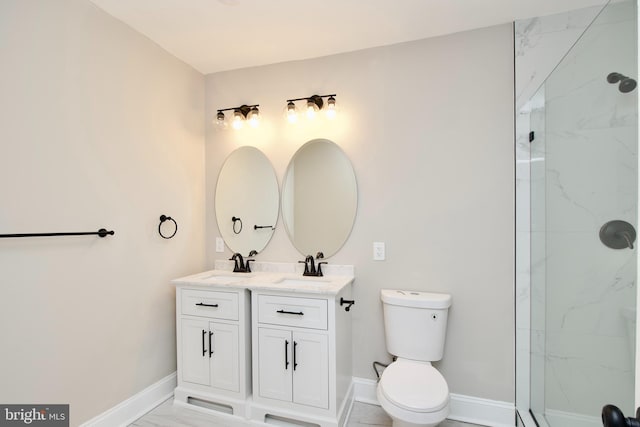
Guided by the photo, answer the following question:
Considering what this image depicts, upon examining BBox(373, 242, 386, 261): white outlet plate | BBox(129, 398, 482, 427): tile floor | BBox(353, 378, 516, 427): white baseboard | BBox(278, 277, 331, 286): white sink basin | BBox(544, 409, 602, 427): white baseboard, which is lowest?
BBox(129, 398, 482, 427): tile floor

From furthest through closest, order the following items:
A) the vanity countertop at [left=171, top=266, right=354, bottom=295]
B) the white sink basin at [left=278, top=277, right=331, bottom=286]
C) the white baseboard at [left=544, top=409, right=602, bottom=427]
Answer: the white sink basin at [left=278, top=277, right=331, bottom=286], the vanity countertop at [left=171, top=266, right=354, bottom=295], the white baseboard at [left=544, top=409, right=602, bottom=427]

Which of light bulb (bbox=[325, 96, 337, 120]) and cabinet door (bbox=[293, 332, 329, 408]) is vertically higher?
light bulb (bbox=[325, 96, 337, 120])

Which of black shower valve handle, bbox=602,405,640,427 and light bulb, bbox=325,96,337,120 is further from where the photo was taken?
light bulb, bbox=325,96,337,120

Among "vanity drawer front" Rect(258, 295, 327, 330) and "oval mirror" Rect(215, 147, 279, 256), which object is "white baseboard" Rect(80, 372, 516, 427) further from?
"oval mirror" Rect(215, 147, 279, 256)

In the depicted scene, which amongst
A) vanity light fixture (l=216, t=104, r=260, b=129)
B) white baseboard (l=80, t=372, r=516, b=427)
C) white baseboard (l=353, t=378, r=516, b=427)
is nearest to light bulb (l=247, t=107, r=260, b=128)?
vanity light fixture (l=216, t=104, r=260, b=129)

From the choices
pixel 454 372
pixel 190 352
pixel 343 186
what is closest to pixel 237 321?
pixel 190 352

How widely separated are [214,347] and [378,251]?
1.29 metres

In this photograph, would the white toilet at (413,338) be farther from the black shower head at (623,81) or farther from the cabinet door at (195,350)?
the black shower head at (623,81)

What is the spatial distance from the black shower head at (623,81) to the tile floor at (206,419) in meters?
1.97

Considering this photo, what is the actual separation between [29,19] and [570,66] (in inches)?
104

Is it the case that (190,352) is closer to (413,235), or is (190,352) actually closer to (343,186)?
(343,186)

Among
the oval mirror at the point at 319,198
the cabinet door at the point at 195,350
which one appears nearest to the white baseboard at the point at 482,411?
the oval mirror at the point at 319,198

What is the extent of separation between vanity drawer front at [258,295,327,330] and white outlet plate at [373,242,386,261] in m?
0.56

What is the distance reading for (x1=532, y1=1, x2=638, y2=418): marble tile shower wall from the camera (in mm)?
1094
